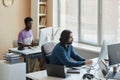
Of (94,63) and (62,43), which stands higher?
(62,43)

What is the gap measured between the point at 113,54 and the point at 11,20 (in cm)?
345

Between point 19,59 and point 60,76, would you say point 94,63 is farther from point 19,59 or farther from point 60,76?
point 19,59

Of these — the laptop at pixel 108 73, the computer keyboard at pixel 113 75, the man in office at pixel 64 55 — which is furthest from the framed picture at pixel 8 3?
the computer keyboard at pixel 113 75

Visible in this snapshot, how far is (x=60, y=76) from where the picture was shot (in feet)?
10.4

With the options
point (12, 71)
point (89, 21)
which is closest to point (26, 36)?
point (12, 71)

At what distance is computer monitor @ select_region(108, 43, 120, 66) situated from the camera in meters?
3.33

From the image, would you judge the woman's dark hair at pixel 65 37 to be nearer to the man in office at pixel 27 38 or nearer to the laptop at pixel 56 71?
the laptop at pixel 56 71

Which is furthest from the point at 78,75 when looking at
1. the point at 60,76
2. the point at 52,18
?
the point at 52,18

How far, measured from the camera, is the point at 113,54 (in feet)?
11.0

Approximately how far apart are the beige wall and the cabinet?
0.75 ft

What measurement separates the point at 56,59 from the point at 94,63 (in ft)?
2.02

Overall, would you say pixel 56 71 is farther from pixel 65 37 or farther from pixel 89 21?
pixel 89 21

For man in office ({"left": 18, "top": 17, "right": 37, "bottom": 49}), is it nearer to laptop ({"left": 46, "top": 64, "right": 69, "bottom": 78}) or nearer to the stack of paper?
the stack of paper

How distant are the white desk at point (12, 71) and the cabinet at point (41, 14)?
179cm
